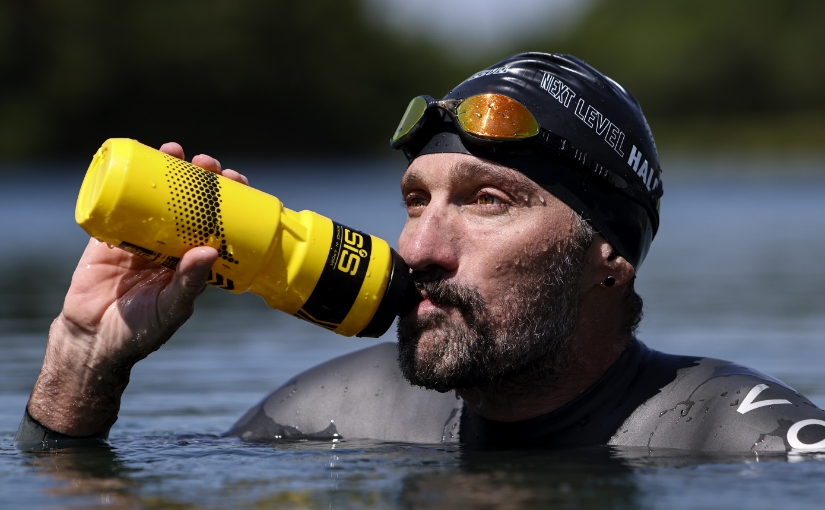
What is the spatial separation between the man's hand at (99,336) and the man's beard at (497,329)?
74 cm

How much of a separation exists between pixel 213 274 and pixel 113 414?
3.23 ft

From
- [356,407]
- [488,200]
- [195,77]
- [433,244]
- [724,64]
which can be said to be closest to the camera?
[433,244]

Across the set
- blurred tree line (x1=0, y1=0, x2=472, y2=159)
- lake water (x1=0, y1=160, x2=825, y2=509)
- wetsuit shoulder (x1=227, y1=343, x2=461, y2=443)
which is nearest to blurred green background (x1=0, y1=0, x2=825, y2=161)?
blurred tree line (x1=0, y1=0, x2=472, y2=159)

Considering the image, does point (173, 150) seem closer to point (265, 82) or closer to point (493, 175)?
point (493, 175)

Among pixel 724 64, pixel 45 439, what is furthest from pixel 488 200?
pixel 724 64

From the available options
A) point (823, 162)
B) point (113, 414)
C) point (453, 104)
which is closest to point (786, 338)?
point (453, 104)

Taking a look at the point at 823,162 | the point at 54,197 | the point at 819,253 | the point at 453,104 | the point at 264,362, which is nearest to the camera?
the point at 453,104

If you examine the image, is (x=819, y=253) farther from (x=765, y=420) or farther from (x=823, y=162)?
(x=823, y=162)

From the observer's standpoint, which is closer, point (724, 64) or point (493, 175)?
point (493, 175)

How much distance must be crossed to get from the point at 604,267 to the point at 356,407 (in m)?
1.17

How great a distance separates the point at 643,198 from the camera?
4152 mm

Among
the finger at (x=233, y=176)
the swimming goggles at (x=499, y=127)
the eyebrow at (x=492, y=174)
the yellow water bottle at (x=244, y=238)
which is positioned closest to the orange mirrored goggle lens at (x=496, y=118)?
the swimming goggles at (x=499, y=127)

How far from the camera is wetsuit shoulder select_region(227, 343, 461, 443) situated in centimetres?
438

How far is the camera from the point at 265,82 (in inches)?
2207
